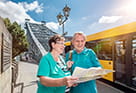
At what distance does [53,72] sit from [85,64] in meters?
0.59

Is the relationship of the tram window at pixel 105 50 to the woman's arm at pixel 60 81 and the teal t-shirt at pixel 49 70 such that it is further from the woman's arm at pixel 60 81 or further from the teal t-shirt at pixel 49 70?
the woman's arm at pixel 60 81

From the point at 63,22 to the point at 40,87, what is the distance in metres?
8.69

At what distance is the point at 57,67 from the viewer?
1.58m

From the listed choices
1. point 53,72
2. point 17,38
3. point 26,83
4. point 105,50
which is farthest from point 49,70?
point 17,38

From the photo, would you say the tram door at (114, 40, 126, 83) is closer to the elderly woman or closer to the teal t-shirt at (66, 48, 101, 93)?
the teal t-shirt at (66, 48, 101, 93)

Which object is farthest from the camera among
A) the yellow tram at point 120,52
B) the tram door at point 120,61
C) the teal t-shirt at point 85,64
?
the tram door at point 120,61

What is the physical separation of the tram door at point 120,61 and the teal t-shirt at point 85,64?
14.3 ft

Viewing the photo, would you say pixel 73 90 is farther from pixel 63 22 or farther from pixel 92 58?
pixel 63 22

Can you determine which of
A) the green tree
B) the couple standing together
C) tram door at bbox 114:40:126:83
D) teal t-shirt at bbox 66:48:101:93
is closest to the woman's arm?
the couple standing together

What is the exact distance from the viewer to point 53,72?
4.91ft

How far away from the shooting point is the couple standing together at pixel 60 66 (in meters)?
1.37

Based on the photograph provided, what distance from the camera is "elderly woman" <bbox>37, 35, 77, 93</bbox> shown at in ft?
4.46

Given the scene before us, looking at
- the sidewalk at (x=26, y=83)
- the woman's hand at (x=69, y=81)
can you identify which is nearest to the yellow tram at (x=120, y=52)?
the sidewalk at (x=26, y=83)

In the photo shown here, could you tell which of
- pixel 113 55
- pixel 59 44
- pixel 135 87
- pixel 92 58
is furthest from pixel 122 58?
pixel 59 44
